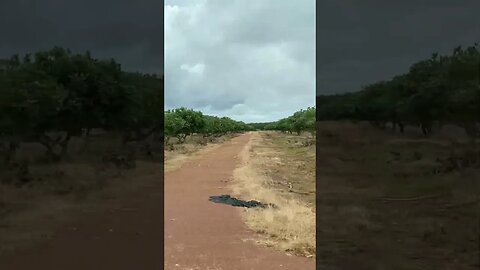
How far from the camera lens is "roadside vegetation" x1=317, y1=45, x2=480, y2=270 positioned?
10.9 feet

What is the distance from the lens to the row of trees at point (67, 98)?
4855 millimetres

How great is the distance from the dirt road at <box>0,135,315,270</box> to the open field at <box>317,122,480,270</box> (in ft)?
1.76

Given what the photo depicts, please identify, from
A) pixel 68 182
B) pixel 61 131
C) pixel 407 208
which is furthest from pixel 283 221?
pixel 61 131

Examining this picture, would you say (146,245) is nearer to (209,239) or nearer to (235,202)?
(209,239)

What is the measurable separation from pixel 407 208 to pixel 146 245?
227cm

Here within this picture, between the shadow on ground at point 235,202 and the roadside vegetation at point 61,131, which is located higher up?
the roadside vegetation at point 61,131

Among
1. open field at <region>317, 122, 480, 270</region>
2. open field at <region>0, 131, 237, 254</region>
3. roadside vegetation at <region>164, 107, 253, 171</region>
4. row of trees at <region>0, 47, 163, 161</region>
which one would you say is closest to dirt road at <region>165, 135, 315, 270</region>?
open field at <region>317, 122, 480, 270</region>

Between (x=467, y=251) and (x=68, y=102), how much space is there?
3828 mm

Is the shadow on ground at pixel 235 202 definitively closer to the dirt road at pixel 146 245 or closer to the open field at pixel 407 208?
the dirt road at pixel 146 245

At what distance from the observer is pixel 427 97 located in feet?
12.2

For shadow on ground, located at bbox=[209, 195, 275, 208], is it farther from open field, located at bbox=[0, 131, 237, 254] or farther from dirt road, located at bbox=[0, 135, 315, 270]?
open field, located at bbox=[0, 131, 237, 254]

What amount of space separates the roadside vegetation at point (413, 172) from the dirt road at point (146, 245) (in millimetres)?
678

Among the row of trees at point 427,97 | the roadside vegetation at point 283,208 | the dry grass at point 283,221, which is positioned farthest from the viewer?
the roadside vegetation at point 283,208

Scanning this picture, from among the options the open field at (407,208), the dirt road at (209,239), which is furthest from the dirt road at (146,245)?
the open field at (407,208)
